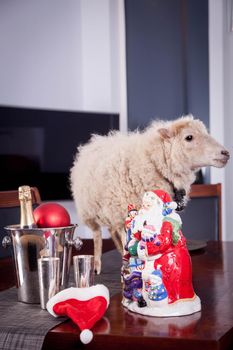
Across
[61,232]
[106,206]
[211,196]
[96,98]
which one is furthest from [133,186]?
[96,98]

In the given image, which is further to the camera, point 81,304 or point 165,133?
point 165,133

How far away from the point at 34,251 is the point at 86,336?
12.4 inches

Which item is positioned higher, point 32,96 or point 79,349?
point 32,96

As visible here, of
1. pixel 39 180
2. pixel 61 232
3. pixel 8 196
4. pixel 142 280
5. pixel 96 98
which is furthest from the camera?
pixel 96 98

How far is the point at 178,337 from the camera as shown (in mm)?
821

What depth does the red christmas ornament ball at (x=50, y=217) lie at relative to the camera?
1.13 meters

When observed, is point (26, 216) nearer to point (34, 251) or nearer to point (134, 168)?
point (34, 251)

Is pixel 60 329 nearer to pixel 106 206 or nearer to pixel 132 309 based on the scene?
pixel 132 309

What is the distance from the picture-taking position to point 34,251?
112cm

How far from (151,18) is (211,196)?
231cm

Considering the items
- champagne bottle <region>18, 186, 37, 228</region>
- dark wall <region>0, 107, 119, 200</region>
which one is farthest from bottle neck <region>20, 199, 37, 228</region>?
dark wall <region>0, 107, 119, 200</region>

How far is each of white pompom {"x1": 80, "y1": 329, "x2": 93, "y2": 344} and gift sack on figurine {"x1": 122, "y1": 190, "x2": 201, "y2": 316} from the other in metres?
0.15

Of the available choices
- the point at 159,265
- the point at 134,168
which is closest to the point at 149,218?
the point at 159,265

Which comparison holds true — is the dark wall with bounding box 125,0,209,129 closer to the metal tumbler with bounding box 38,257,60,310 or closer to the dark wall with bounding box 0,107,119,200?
the dark wall with bounding box 0,107,119,200
